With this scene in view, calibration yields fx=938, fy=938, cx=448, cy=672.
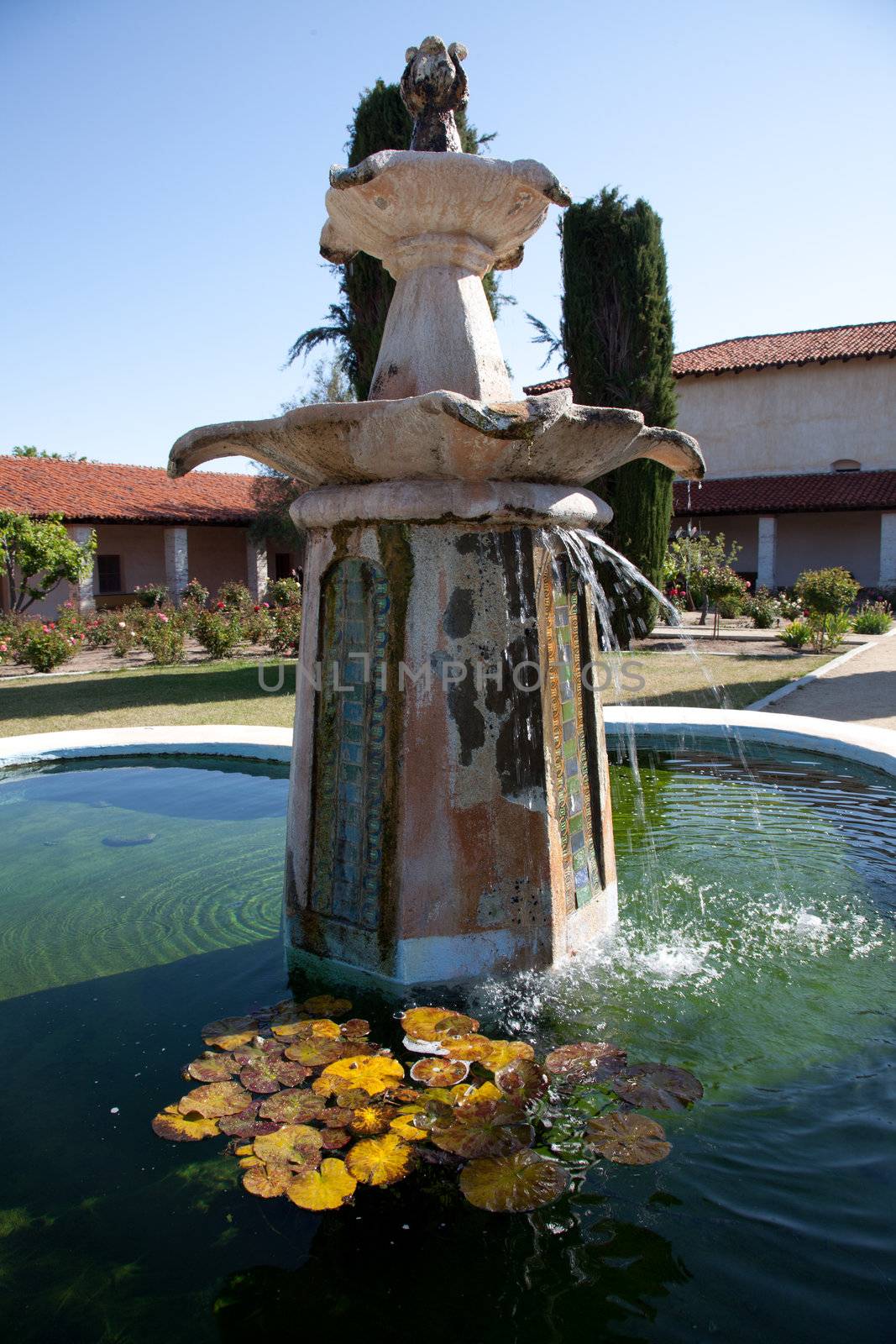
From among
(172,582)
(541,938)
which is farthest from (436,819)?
(172,582)

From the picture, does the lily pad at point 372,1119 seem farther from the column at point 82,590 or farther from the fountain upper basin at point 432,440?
the column at point 82,590

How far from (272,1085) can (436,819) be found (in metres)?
0.86

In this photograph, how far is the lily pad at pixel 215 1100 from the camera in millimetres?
2328

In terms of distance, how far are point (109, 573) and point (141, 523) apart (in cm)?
194

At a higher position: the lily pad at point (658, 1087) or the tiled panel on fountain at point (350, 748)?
the tiled panel on fountain at point (350, 748)

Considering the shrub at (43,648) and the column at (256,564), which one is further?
the column at (256,564)

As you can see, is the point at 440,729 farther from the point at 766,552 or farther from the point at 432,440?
the point at 766,552

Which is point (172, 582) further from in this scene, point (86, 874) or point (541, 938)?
point (541, 938)

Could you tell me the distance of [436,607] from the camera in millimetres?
2834

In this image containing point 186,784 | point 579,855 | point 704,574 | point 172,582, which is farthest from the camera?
point 172,582

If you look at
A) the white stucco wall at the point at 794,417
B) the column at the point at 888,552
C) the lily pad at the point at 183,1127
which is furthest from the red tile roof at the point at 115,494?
the lily pad at the point at 183,1127

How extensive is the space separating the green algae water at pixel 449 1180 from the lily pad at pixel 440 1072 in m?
0.27

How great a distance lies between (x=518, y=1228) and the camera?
201cm

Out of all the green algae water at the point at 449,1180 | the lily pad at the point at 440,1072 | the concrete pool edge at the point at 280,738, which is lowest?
the green algae water at the point at 449,1180
